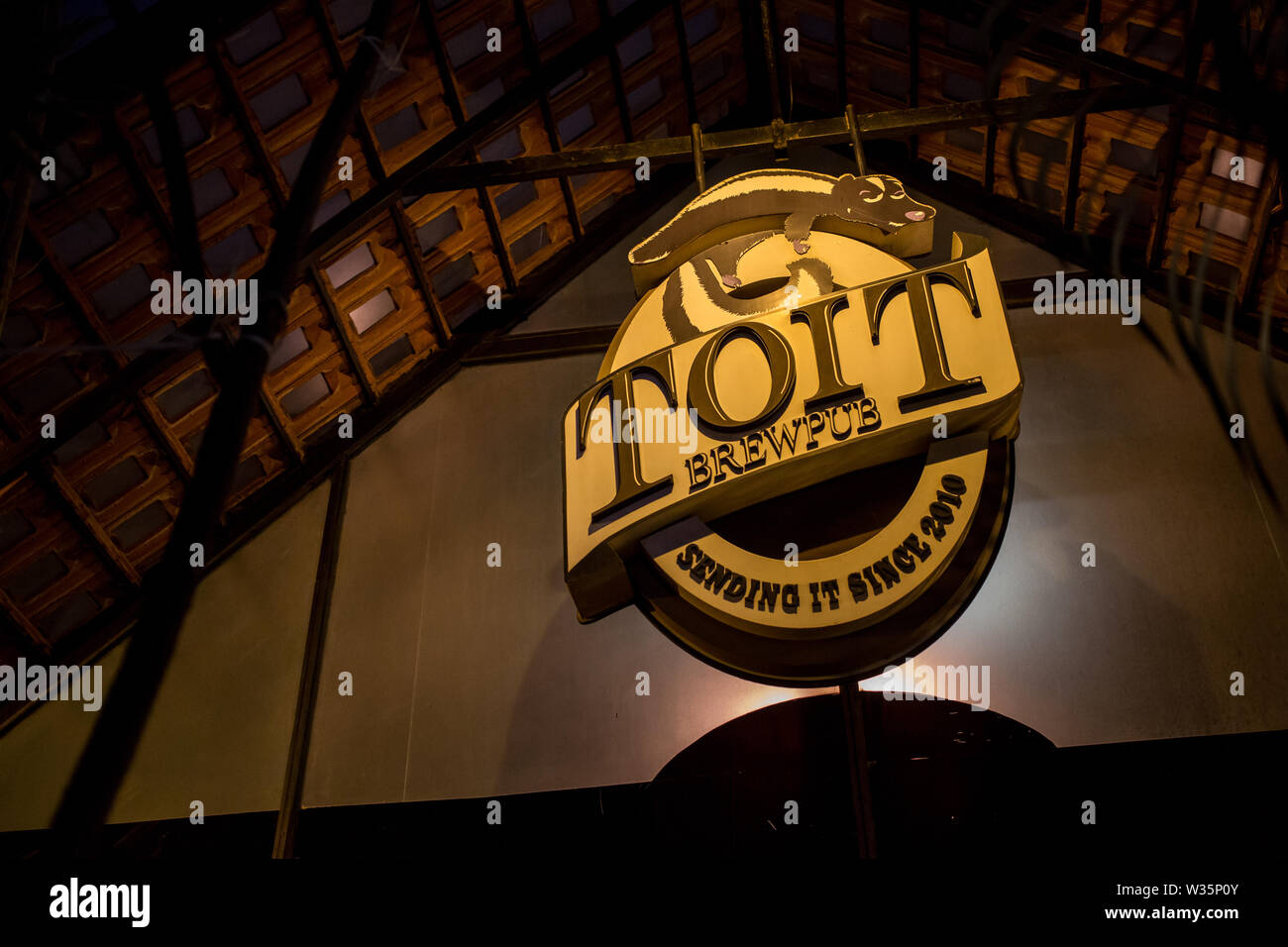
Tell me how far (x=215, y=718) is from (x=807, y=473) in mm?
3576

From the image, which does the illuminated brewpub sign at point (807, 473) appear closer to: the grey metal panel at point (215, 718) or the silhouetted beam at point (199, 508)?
the silhouetted beam at point (199, 508)

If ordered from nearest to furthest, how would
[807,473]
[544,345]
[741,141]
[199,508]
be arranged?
[199,508]
[807,473]
[741,141]
[544,345]

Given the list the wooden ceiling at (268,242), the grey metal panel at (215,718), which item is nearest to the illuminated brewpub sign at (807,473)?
the wooden ceiling at (268,242)

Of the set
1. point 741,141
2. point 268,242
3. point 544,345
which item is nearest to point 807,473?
point 741,141

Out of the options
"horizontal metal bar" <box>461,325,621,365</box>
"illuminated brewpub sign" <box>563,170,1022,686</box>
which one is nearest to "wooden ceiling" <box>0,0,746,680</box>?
"horizontal metal bar" <box>461,325,621,365</box>

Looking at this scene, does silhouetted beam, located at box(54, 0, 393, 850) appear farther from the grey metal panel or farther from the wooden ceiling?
the grey metal panel

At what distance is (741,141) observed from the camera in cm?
545

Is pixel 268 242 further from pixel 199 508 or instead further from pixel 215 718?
pixel 199 508

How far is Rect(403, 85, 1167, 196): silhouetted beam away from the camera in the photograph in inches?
213

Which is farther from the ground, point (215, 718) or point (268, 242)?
point (268, 242)

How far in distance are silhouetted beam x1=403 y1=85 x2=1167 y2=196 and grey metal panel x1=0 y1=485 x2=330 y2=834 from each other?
7.60 feet

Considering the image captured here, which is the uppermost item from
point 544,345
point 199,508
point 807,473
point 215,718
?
point 544,345

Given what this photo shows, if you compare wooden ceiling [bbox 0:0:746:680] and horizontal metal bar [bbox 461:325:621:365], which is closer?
wooden ceiling [bbox 0:0:746:680]

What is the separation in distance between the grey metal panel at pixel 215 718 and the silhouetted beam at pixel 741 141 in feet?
7.60
